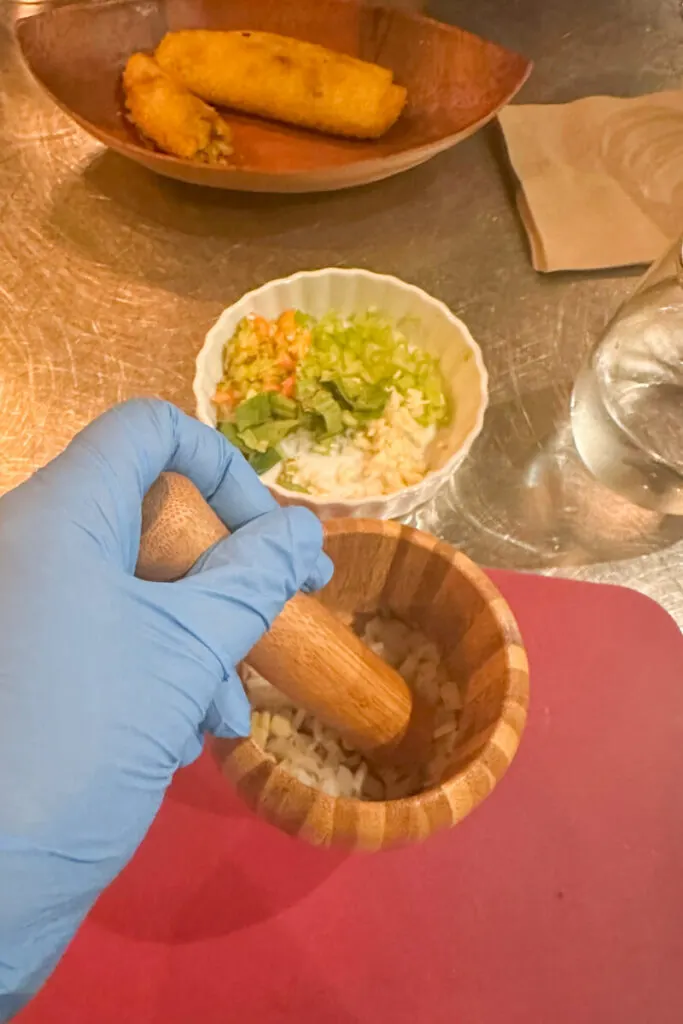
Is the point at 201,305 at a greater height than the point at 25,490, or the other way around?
the point at 25,490

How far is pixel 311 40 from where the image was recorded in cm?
122

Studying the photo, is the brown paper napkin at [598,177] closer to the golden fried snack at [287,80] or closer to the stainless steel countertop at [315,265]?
the stainless steel countertop at [315,265]

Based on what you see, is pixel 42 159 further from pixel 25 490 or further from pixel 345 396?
pixel 25 490

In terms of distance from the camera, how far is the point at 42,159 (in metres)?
1.28

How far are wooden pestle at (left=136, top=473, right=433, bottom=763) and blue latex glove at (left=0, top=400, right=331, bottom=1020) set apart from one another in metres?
0.02

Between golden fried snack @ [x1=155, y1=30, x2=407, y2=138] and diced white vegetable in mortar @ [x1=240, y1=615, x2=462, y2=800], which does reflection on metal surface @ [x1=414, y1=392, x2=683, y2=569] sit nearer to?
diced white vegetable in mortar @ [x1=240, y1=615, x2=462, y2=800]

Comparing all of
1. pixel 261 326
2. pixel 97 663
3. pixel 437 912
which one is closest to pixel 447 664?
pixel 437 912

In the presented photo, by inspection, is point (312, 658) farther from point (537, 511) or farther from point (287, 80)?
point (287, 80)

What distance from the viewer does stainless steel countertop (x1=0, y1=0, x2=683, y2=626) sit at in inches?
39.0

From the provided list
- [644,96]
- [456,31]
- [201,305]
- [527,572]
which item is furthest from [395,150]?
[527,572]

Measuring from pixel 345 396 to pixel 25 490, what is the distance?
0.44 meters

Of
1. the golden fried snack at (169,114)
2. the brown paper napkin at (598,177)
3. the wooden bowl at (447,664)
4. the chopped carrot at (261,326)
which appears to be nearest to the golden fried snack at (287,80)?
the golden fried snack at (169,114)

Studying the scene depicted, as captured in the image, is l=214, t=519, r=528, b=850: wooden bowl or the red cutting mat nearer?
l=214, t=519, r=528, b=850: wooden bowl

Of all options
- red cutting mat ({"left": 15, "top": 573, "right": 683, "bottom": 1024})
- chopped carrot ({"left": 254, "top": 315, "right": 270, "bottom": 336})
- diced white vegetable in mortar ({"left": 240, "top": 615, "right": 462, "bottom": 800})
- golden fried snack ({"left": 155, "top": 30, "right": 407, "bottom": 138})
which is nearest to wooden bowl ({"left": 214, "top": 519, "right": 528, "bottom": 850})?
diced white vegetable in mortar ({"left": 240, "top": 615, "right": 462, "bottom": 800})
